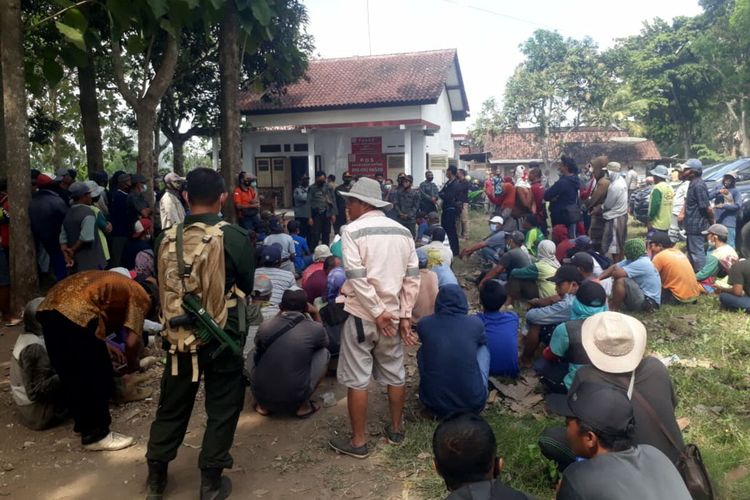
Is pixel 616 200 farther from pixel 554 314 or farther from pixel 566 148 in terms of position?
pixel 566 148

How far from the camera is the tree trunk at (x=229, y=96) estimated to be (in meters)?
8.05

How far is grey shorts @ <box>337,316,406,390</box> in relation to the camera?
3.54 metres

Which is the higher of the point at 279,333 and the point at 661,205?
the point at 661,205

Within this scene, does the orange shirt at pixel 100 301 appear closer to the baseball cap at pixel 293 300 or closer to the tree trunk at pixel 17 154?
the baseball cap at pixel 293 300

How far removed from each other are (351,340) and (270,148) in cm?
1777

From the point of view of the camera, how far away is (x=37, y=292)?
5922 millimetres

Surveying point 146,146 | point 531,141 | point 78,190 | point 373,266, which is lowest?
point 373,266

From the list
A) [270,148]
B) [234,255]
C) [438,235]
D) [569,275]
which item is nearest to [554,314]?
[569,275]

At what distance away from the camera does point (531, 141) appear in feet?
111

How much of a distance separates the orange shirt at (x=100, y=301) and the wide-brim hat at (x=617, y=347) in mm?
2705

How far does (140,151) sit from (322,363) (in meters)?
5.64

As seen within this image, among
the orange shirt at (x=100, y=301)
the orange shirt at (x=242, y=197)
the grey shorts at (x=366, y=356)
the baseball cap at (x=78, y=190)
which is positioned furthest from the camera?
the orange shirt at (x=242, y=197)

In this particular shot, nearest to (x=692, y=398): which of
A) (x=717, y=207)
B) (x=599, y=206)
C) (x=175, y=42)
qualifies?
(x=599, y=206)

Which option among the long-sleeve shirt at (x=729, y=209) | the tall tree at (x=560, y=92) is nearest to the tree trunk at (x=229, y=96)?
the long-sleeve shirt at (x=729, y=209)
